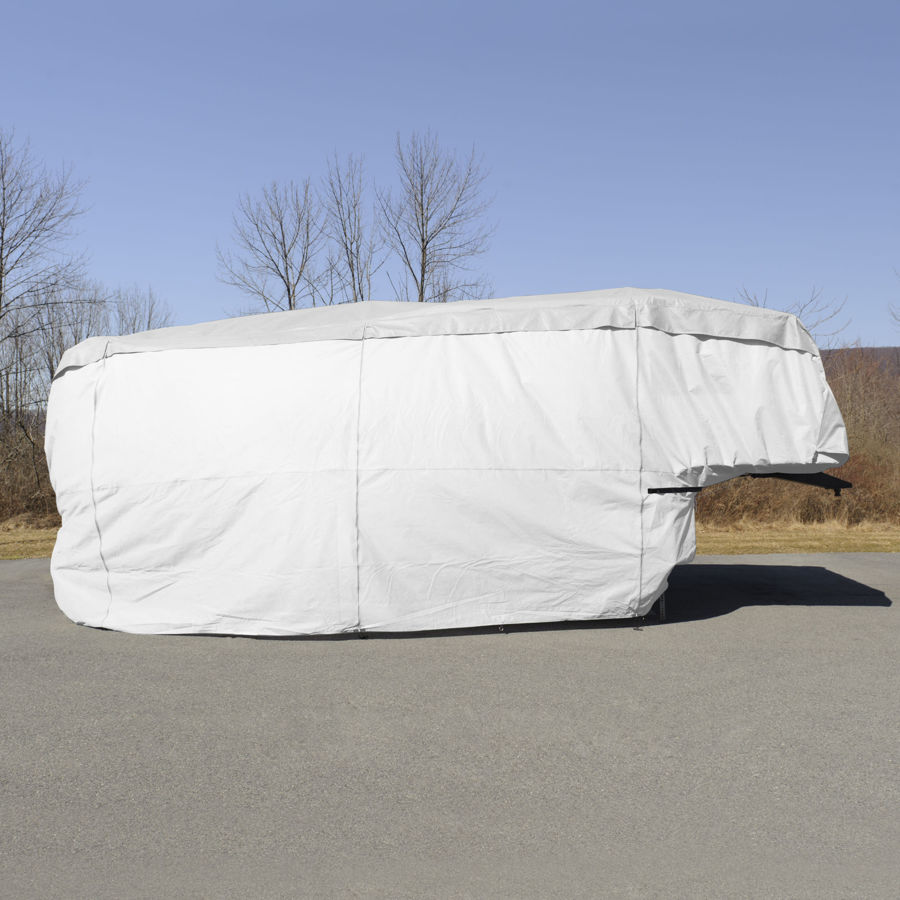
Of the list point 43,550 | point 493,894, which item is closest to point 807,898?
point 493,894

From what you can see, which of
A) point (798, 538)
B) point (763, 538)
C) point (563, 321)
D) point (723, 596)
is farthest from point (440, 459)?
point (798, 538)

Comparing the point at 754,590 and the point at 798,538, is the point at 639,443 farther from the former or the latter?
the point at 798,538

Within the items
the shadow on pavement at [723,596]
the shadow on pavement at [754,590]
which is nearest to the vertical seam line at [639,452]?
the shadow on pavement at [723,596]

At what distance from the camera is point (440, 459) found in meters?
7.08

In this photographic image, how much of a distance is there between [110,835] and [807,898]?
2.56 m

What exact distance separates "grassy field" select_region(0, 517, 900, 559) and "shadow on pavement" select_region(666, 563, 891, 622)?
7.10 feet

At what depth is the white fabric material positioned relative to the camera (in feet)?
23.2

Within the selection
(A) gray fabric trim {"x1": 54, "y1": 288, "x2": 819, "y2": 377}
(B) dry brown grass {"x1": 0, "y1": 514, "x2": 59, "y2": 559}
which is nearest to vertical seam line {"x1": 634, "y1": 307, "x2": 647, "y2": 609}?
(A) gray fabric trim {"x1": 54, "y1": 288, "x2": 819, "y2": 377}

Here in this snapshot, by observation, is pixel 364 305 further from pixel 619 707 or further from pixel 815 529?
pixel 815 529

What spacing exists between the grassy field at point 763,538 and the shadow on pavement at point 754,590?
85.2 inches

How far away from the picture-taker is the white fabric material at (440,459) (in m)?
7.07

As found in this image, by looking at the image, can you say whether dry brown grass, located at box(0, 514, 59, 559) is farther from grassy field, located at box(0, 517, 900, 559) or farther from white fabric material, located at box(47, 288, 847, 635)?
white fabric material, located at box(47, 288, 847, 635)

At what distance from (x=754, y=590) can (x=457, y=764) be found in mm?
5767

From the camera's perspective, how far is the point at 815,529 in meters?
15.5
